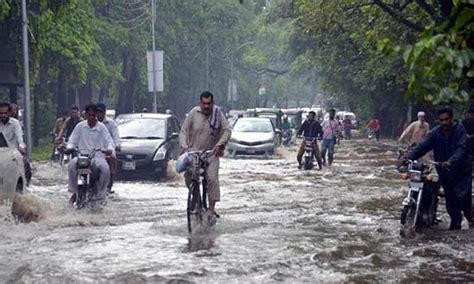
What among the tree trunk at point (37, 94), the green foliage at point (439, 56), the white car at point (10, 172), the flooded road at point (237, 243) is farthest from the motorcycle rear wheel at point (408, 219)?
the tree trunk at point (37, 94)

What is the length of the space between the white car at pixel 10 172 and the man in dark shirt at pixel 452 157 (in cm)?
568

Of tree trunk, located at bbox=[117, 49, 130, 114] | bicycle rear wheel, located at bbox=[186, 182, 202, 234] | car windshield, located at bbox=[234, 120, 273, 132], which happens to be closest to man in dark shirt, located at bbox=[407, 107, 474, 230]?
bicycle rear wheel, located at bbox=[186, 182, 202, 234]

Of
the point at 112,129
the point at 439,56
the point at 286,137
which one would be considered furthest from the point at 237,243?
the point at 286,137

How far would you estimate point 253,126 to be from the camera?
31781 mm

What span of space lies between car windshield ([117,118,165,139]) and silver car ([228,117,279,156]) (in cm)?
924

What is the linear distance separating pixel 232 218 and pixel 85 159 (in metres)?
2.41

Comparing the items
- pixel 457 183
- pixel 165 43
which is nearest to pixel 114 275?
pixel 457 183

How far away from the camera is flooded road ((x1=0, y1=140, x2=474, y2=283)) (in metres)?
8.36

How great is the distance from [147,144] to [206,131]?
27.2 ft

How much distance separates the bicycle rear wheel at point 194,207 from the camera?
10.9 meters

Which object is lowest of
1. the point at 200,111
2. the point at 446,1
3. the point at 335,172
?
the point at 335,172

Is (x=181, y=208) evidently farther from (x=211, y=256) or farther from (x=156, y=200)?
(x=211, y=256)

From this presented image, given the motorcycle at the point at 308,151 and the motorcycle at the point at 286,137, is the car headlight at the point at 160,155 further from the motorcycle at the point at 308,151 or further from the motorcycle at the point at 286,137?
the motorcycle at the point at 286,137

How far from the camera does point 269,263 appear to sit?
29.1 ft
